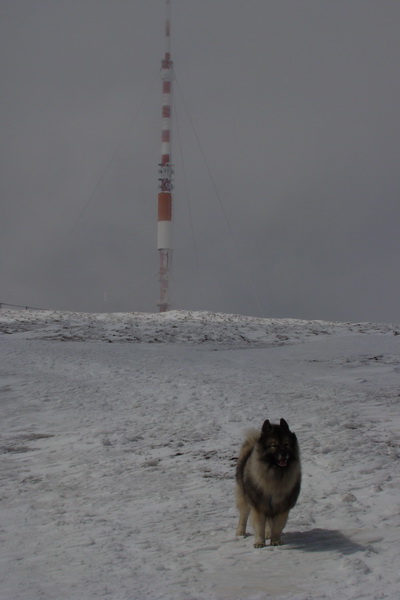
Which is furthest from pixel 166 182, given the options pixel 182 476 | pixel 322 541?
pixel 322 541

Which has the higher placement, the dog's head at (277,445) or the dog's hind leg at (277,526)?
the dog's head at (277,445)

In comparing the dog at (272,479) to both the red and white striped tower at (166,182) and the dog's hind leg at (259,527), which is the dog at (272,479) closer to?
the dog's hind leg at (259,527)

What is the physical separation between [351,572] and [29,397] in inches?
448

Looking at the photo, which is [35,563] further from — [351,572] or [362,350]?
[362,350]

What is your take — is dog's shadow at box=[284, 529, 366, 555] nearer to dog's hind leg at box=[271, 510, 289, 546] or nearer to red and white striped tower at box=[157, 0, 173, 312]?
dog's hind leg at box=[271, 510, 289, 546]

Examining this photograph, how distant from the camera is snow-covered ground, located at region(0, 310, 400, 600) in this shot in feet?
17.2

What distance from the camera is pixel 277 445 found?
18.8 feet

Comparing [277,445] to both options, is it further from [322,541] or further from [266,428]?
[322,541]

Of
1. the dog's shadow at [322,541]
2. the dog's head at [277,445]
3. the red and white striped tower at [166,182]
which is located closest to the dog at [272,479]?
the dog's head at [277,445]

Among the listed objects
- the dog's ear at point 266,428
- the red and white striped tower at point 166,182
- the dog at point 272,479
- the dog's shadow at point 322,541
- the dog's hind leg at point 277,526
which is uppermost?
the red and white striped tower at point 166,182

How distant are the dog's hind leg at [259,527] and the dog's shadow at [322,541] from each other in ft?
0.90

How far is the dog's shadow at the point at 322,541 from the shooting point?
5786mm

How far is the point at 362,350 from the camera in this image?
77.1ft

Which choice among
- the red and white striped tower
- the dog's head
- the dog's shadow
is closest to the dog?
the dog's head
